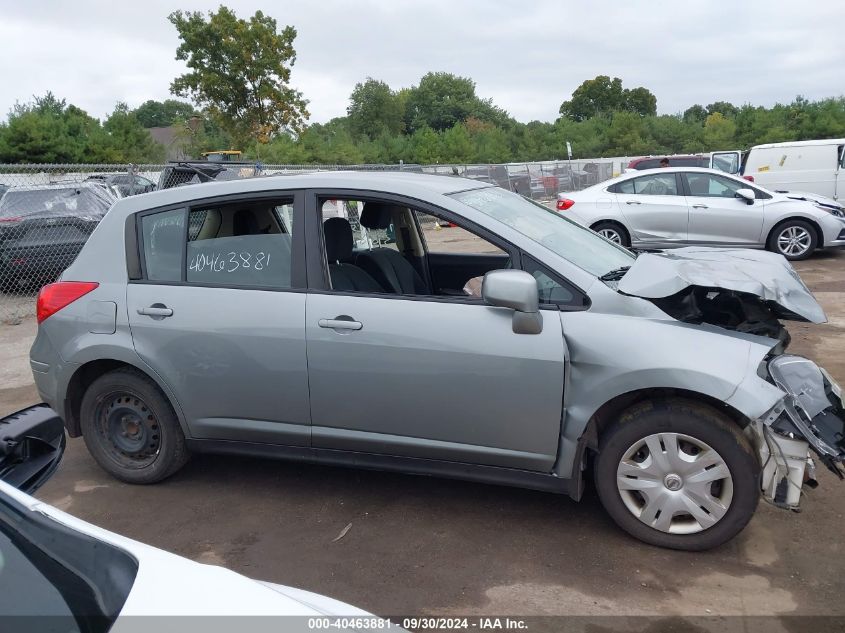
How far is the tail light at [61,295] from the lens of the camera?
14.1ft

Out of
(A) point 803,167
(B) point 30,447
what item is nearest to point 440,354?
(B) point 30,447

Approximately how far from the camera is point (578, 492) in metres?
3.54

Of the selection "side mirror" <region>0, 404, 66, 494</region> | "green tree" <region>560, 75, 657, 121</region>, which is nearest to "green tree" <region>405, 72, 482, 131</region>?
"green tree" <region>560, 75, 657, 121</region>

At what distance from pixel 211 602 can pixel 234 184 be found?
9.46ft

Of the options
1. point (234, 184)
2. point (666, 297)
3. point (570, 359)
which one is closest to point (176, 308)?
point (234, 184)

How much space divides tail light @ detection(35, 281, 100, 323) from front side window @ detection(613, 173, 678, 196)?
32.4 ft

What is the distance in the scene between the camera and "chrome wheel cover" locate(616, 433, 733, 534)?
331 cm

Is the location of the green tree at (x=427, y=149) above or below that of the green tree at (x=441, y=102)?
below

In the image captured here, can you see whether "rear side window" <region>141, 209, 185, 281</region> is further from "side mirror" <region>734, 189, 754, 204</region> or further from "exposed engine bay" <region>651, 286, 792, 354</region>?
"side mirror" <region>734, 189, 754, 204</region>

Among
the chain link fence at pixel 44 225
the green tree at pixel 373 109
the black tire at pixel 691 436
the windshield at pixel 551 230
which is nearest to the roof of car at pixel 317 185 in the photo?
the windshield at pixel 551 230

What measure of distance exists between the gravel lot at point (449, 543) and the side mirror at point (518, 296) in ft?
3.57

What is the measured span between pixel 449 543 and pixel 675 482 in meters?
1.11

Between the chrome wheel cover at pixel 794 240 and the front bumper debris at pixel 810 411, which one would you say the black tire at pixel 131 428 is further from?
the chrome wheel cover at pixel 794 240

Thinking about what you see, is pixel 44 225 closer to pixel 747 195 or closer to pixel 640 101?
pixel 747 195
